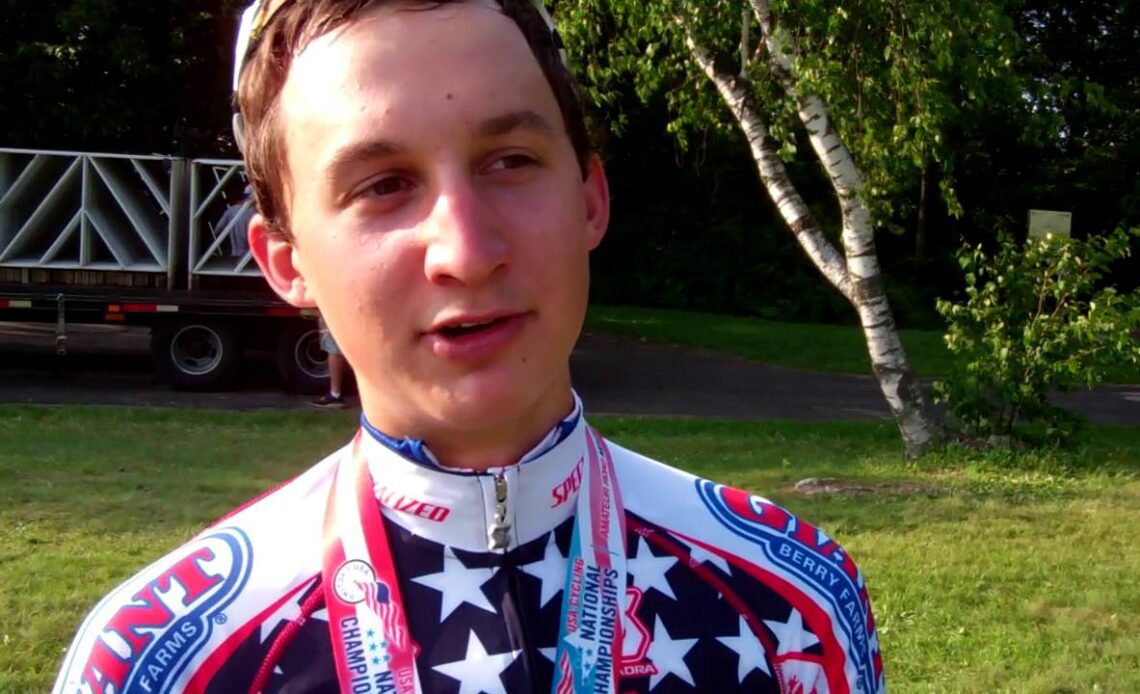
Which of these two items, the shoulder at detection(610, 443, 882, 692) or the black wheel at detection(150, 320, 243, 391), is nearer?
the shoulder at detection(610, 443, 882, 692)

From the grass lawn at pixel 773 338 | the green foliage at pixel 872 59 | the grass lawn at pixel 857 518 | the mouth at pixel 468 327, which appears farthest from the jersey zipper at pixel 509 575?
the grass lawn at pixel 773 338

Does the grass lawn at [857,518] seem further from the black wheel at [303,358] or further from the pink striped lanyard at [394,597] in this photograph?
the pink striped lanyard at [394,597]

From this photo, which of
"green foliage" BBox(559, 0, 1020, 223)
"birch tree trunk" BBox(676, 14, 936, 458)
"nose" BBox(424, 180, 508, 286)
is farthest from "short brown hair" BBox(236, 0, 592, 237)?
"birch tree trunk" BBox(676, 14, 936, 458)

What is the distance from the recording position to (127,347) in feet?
64.6

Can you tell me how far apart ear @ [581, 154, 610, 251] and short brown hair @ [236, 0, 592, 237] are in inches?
1.2

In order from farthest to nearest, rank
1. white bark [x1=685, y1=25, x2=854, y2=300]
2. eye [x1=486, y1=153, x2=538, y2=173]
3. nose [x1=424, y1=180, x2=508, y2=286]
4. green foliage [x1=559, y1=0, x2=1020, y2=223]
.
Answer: white bark [x1=685, y1=25, x2=854, y2=300]
green foliage [x1=559, y1=0, x2=1020, y2=223]
eye [x1=486, y1=153, x2=538, y2=173]
nose [x1=424, y1=180, x2=508, y2=286]

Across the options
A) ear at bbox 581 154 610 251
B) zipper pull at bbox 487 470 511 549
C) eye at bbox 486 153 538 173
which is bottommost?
zipper pull at bbox 487 470 511 549

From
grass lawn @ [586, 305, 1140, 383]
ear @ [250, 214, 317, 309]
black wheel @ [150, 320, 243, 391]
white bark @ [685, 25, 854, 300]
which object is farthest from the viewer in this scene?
grass lawn @ [586, 305, 1140, 383]

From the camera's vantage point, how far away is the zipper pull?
168cm

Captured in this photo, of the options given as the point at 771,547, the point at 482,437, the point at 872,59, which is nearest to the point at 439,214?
the point at 482,437

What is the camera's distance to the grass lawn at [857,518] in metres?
5.98

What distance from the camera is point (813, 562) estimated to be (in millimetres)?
1796

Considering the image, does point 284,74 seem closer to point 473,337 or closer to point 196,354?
point 473,337

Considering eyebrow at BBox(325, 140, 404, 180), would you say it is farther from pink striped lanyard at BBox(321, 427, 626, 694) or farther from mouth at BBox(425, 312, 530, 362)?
pink striped lanyard at BBox(321, 427, 626, 694)
